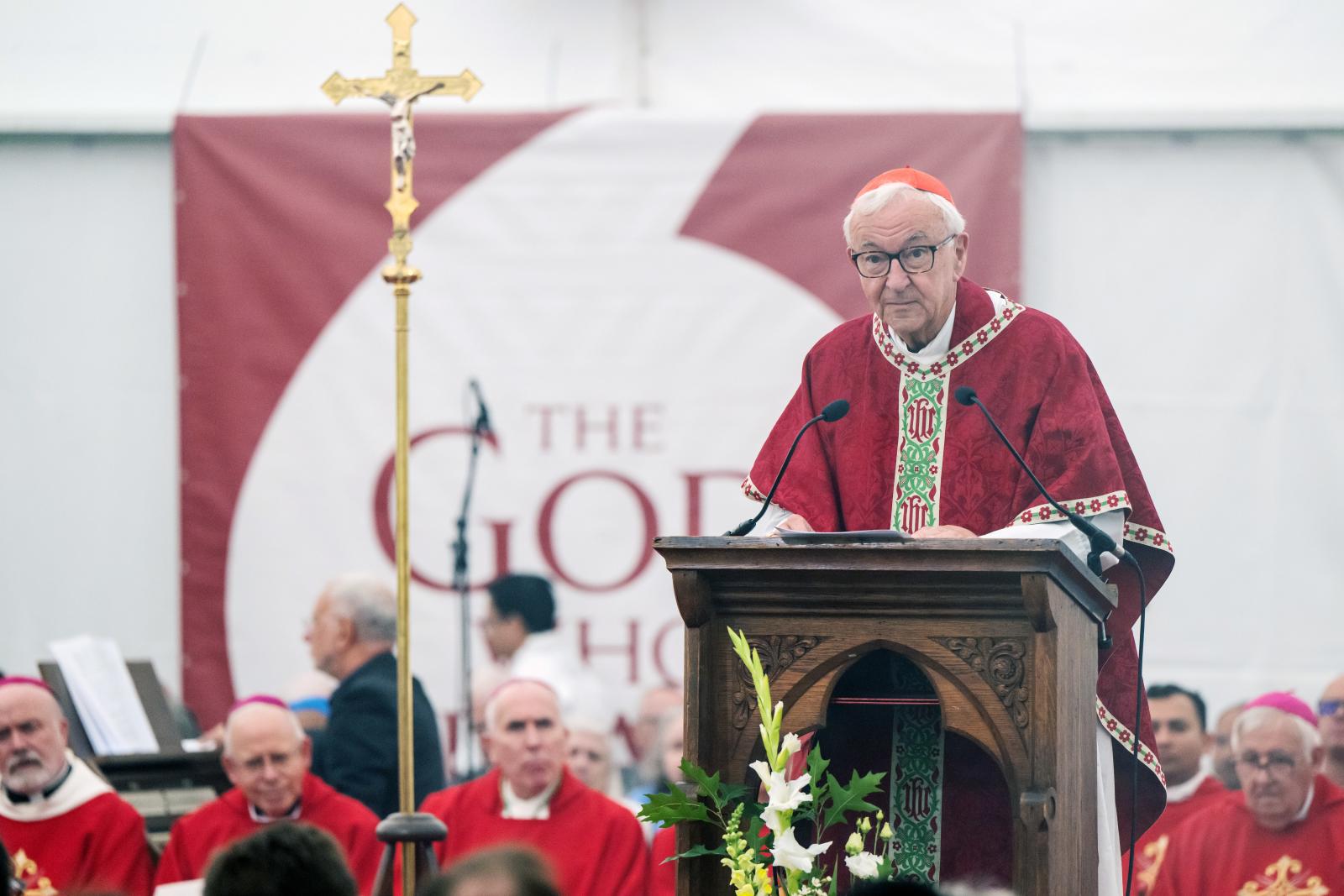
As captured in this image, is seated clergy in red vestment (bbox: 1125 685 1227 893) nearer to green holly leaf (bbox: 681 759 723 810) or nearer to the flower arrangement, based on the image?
the flower arrangement

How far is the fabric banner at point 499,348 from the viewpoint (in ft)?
31.2

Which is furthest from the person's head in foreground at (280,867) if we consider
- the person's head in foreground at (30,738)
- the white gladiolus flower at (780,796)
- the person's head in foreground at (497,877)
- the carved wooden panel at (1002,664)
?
the person's head in foreground at (30,738)

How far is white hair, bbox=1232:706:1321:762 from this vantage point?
7516 mm

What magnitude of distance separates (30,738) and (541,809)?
6.19 feet

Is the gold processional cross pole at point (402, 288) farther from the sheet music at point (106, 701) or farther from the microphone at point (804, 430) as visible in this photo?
the sheet music at point (106, 701)

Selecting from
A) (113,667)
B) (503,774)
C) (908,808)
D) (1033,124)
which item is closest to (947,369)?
(908,808)

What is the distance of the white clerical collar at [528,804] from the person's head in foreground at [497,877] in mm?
5025

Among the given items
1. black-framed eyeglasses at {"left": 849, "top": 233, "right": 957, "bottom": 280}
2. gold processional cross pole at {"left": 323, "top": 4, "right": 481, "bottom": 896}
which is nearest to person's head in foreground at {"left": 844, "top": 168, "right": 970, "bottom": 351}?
black-framed eyeglasses at {"left": 849, "top": 233, "right": 957, "bottom": 280}

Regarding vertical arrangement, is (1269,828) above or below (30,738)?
below

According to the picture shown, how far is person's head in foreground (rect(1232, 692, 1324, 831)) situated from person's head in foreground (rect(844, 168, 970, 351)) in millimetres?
3441

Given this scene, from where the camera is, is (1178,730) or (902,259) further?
(1178,730)

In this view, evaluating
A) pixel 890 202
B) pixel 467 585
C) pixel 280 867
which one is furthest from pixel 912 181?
pixel 467 585

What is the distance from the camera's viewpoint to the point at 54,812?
25.1ft

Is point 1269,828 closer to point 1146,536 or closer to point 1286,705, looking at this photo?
point 1286,705
